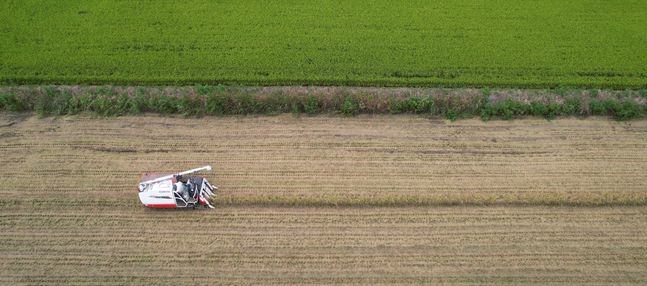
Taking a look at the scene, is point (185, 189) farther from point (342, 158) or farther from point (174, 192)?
point (342, 158)

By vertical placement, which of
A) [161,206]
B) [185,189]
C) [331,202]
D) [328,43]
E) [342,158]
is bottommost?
[331,202]

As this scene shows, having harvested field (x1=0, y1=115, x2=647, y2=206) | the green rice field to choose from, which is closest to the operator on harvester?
harvested field (x1=0, y1=115, x2=647, y2=206)

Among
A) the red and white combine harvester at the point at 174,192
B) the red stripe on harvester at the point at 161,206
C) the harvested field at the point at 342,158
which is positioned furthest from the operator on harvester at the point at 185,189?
the harvested field at the point at 342,158

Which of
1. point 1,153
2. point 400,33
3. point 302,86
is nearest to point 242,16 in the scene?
point 302,86

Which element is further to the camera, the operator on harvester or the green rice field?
the green rice field

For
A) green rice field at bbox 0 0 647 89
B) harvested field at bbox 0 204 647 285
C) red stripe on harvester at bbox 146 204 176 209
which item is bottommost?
harvested field at bbox 0 204 647 285

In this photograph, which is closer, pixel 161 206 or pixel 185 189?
pixel 185 189

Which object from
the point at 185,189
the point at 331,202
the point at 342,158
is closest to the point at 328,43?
the point at 342,158

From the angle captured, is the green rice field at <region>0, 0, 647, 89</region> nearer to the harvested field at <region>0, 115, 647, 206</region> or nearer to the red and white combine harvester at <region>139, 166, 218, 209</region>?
the harvested field at <region>0, 115, 647, 206</region>
